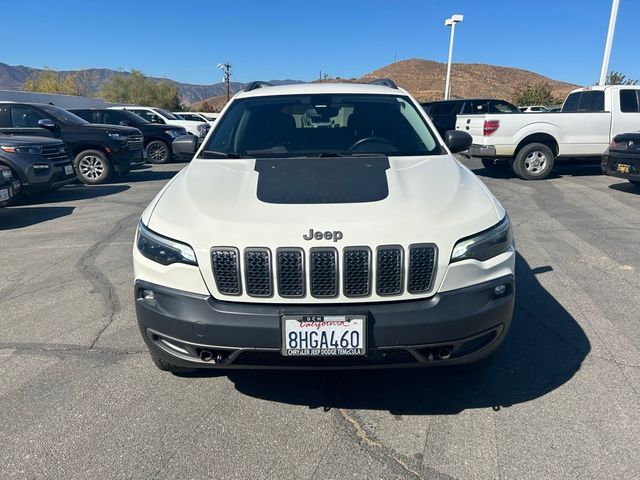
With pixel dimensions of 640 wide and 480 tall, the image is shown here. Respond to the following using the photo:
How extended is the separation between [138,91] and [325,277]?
55.4m

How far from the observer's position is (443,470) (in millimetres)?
2205

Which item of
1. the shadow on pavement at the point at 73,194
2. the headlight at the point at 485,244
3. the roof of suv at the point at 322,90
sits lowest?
the shadow on pavement at the point at 73,194

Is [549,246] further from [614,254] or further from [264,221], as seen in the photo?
[264,221]

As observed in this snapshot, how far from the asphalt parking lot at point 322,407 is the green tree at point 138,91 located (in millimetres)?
51217

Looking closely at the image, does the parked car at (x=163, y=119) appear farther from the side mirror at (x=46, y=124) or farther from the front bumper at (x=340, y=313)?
the front bumper at (x=340, y=313)

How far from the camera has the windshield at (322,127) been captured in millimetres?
3521

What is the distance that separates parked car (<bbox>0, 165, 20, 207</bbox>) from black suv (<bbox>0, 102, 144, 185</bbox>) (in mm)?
3329

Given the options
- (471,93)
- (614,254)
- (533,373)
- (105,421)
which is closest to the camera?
(105,421)

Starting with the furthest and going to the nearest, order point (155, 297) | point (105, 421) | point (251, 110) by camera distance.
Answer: point (251, 110) → point (105, 421) → point (155, 297)

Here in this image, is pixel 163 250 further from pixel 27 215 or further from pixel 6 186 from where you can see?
pixel 27 215

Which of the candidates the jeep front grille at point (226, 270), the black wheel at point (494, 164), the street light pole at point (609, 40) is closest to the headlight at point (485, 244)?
the jeep front grille at point (226, 270)

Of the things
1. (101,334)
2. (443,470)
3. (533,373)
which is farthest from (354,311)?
(101,334)

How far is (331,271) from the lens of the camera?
2213 millimetres

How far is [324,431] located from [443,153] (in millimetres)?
2108
